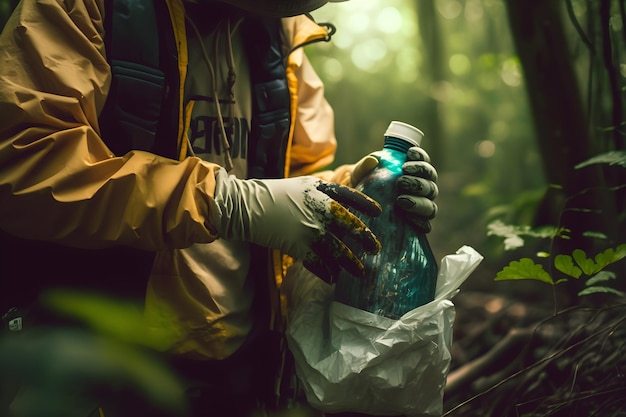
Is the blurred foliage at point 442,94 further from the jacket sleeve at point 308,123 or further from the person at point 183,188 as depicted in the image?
the person at point 183,188

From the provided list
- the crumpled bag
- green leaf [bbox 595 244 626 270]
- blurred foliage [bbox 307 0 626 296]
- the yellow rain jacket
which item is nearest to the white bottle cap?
the crumpled bag

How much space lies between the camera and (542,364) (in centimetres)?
230

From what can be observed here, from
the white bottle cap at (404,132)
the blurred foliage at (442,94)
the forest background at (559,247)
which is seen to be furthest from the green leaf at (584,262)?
the blurred foliage at (442,94)

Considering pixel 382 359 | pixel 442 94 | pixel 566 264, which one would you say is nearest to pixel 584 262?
pixel 566 264

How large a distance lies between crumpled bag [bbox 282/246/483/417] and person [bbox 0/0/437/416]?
186 mm

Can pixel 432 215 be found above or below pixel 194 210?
below

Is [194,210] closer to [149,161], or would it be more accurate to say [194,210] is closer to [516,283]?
[149,161]

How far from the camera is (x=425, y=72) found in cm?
1062

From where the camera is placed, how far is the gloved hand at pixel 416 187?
1.71m

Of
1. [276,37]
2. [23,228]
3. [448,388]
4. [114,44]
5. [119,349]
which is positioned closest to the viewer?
[119,349]

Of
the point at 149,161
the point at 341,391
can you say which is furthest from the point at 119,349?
the point at 341,391

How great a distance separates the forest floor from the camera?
6.48ft

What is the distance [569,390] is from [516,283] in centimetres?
253

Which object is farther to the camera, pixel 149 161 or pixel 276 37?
pixel 276 37
